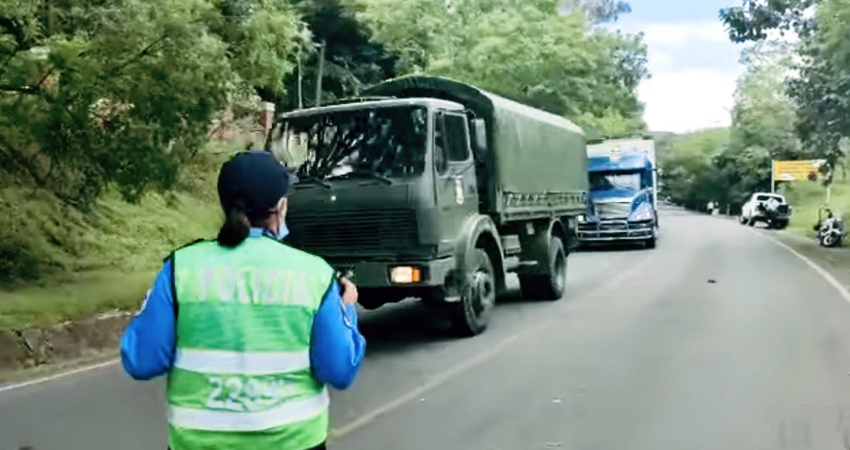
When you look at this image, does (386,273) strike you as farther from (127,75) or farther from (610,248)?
(610,248)

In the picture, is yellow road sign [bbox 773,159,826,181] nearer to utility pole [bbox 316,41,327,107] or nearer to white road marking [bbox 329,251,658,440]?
utility pole [bbox 316,41,327,107]

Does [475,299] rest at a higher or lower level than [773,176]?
higher

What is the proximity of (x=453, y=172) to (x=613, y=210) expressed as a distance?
19.3 metres

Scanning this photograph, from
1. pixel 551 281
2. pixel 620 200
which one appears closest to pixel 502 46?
pixel 620 200

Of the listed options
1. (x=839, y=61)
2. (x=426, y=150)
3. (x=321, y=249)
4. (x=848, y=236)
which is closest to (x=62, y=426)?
(x=321, y=249)

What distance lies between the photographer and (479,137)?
12.6 meters

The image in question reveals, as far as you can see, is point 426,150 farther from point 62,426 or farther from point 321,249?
point 62,426

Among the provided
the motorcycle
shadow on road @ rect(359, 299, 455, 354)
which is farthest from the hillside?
the motorcycle

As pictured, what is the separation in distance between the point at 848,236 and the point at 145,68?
3067 cm

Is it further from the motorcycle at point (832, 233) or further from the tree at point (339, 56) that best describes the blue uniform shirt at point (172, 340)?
the motorcycle at point (832, 233)

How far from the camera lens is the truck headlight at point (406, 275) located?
10797 mm

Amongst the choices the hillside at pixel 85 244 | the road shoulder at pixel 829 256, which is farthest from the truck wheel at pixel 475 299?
the road shoulder at pixel 829 256

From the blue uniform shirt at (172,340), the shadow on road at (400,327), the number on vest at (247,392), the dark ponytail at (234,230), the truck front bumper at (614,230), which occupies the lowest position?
the truck front bumper at (614,230)

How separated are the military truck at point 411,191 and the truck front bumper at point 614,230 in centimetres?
1686
